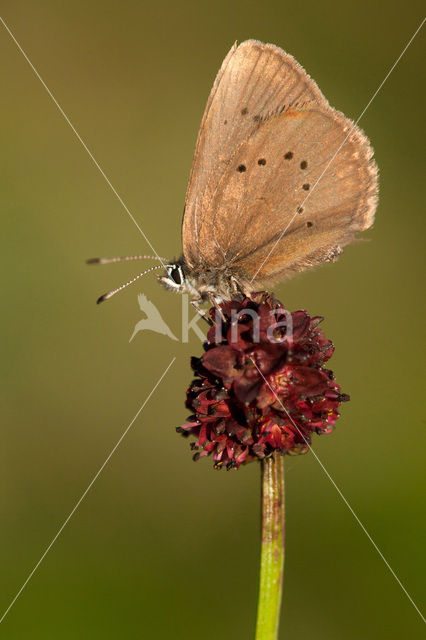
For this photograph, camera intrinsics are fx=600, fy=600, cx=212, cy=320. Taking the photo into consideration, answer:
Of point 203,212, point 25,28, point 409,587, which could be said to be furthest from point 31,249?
point 409,587

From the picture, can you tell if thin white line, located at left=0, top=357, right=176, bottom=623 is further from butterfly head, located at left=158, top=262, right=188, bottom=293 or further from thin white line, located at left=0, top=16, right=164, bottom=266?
butterfly head, located at left=158, top=262, right=188, bottom=293

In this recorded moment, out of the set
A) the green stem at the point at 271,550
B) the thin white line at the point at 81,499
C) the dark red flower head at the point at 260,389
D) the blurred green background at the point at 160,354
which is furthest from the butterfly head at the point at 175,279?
the thin white line at the point at 81,499

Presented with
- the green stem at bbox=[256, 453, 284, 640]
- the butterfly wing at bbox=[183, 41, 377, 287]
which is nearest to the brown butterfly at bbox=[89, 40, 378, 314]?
the butterfly wing at bbox=[183, 41, 377, 287]

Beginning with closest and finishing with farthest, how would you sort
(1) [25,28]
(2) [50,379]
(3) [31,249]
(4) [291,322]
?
(4) [291,322], (2) [50,379], (3) [31,249], (1) [25,28]

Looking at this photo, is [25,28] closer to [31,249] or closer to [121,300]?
[31,249]

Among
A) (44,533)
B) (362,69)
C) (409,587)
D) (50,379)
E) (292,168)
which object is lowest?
(409,587)

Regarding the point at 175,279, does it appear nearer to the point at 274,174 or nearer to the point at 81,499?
the point at 274,174
